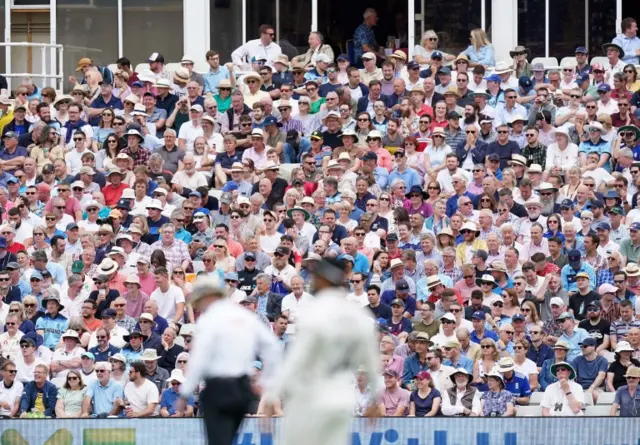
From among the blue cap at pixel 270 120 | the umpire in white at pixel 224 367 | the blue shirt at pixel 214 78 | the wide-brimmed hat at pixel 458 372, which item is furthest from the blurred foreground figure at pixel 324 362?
the blue shirt at pixel 214 78

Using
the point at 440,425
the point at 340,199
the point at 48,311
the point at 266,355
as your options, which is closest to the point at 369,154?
the point at 340,199

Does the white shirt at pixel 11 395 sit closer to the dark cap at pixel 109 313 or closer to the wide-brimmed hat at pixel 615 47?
the dark cap at pixel 109 313

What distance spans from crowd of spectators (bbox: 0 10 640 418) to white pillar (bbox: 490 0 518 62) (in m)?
1.20

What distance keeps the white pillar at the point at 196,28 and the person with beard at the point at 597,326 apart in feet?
36.6

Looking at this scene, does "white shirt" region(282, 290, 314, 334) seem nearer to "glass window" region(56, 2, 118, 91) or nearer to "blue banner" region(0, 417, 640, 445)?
"blue banner" region(0, 417, 640, 445)

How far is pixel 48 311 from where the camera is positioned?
20.9 m

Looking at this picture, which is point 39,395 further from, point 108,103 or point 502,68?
point 502,68

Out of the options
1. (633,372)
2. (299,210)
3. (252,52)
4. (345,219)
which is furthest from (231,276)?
(252,52)

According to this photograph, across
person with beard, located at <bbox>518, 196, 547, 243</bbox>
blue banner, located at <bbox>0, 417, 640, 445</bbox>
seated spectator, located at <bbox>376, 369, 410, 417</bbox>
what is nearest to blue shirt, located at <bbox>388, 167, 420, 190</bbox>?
person with beard, located at <bbox>518, 196, 547, 243</bbox>

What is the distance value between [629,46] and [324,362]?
1634 centimetres

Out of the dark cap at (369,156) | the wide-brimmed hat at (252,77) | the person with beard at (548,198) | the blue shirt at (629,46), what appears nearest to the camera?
the person with beard at (548,198)

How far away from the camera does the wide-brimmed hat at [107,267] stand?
21497 millimetres

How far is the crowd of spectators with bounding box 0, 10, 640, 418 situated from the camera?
63.4ft

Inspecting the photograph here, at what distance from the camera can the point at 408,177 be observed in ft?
75.8
